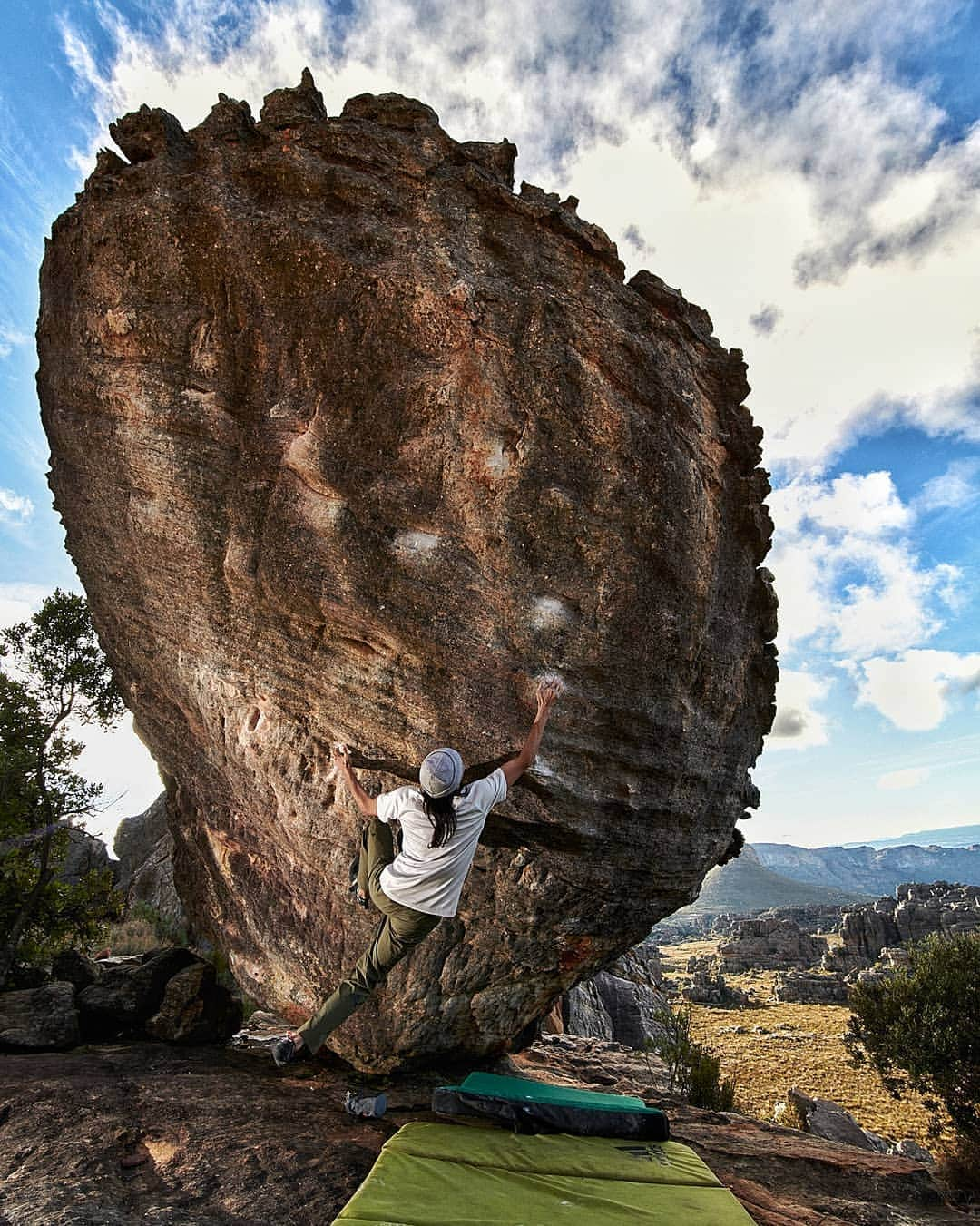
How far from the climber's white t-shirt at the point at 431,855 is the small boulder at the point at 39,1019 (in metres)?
6.52

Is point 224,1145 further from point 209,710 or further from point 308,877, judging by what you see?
point 209,710

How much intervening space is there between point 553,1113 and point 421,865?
321 cm

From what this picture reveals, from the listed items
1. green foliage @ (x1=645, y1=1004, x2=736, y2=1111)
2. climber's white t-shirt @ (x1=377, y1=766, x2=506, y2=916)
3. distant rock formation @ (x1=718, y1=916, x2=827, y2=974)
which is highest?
climber's white t-shirt @ (x1=377, y1=766, x2=506, y2=916)

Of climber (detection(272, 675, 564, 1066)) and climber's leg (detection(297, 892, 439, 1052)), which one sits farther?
climber's leg (detection(297, 892, 439, 1052))

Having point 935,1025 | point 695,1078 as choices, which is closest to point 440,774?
point 695,1078

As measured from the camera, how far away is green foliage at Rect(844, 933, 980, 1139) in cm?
1650

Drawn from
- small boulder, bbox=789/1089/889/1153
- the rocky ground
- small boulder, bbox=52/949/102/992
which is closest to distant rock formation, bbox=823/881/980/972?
small boulder, bbox=789/1089/889/1153

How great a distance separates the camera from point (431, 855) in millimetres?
6695

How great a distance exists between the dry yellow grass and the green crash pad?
1422cm

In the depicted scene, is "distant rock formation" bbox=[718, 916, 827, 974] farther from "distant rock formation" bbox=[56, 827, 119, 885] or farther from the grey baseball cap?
the grey baseball cap

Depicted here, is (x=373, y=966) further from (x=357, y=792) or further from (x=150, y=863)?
(x=150, y=863)

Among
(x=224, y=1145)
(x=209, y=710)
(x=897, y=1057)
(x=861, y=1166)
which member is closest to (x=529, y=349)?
(x=209, y=710)

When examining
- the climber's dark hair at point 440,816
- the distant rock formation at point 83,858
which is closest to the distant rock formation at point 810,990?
the distant rock formation at point 83,858

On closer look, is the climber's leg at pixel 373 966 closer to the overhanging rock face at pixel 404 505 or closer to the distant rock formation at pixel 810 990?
the overhanging rock face at pixel 404 505
